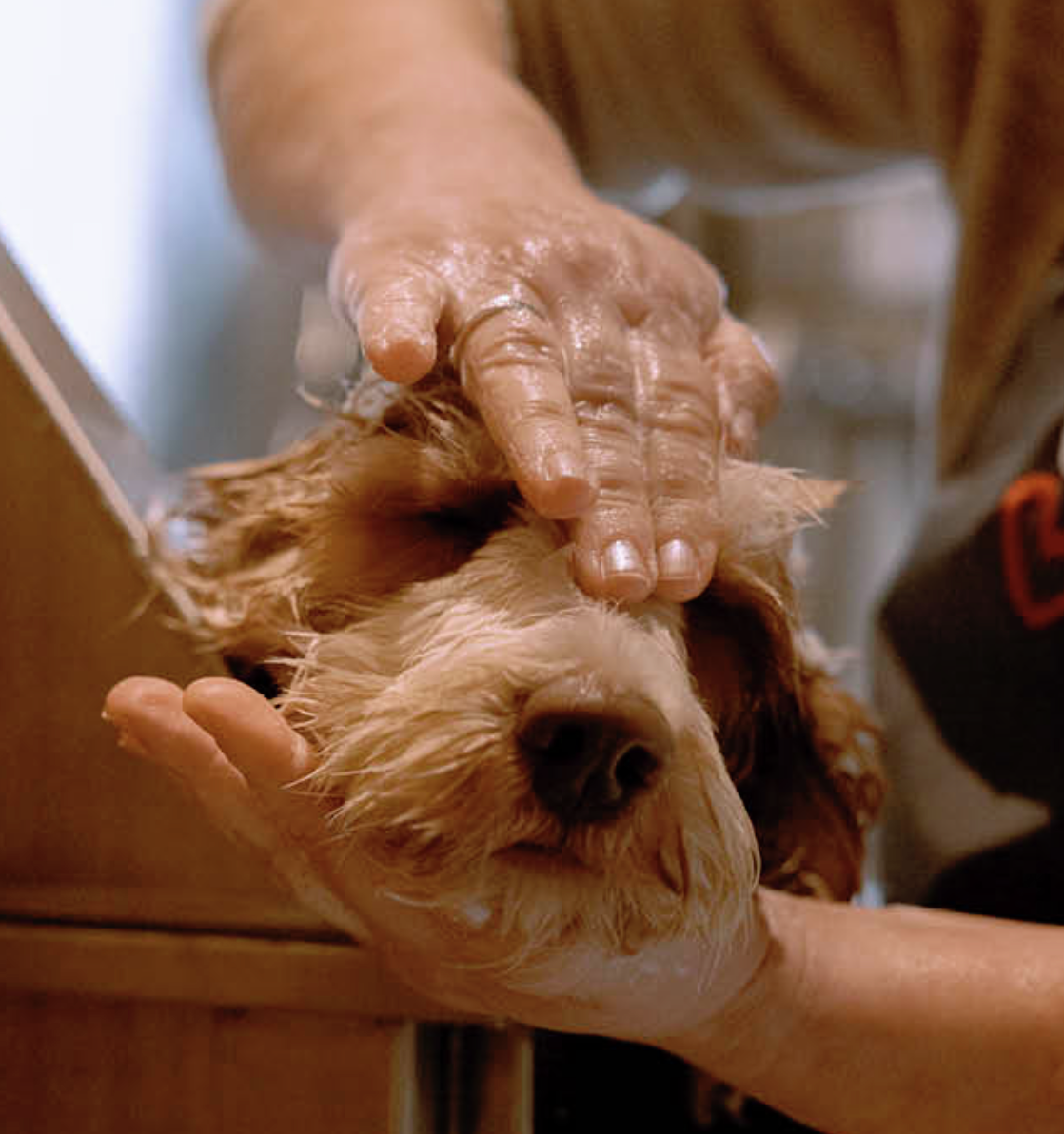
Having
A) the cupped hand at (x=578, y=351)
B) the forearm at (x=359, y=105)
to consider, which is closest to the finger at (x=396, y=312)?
the cupped hand at (x=578, y=351)

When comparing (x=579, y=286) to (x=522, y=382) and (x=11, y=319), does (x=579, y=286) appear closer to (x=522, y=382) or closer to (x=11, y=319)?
(x=522, y=382)

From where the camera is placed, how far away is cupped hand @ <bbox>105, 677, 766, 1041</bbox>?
679 millimetres

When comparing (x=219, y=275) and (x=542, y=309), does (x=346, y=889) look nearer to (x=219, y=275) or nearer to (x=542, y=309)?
(x=542, y=309)

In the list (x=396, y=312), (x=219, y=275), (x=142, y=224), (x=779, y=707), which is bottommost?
(x=219, y=275)

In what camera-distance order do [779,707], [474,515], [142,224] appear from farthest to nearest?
[142,224] < [779,707] < [474,515]

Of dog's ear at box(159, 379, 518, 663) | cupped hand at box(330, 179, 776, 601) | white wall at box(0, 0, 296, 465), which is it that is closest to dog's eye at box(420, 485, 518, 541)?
dog's ear at box(159, 379, 518, 663)

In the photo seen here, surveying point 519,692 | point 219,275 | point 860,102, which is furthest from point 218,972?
point 219,275

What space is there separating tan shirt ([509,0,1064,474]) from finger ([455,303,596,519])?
710mm

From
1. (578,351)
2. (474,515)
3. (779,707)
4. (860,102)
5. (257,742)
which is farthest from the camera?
(860,102)

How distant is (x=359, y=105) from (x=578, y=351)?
1.32ft

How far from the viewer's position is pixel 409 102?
1028 millimetres

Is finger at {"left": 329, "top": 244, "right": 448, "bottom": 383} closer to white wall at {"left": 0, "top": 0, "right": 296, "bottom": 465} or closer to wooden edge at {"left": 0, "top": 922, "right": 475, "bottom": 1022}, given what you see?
wooden edge at {"left": 0, "top": 922, "right": 475, "bottom": 1022}

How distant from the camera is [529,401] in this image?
2.45 feet

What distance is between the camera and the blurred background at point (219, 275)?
1.64 meters
